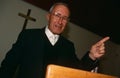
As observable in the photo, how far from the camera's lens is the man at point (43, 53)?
1.40m

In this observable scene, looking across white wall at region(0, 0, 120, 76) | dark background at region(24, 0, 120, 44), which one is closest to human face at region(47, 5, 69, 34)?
white wall at region(0, 0, 120, 76)

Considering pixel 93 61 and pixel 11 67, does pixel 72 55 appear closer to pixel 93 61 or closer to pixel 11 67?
pixel 93 61

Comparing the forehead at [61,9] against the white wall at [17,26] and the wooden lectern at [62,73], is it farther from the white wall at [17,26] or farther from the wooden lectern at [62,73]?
the wooden lectern at [62,73]

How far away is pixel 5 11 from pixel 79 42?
1278mm

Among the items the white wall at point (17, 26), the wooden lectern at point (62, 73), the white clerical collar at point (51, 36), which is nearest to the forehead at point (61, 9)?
the white clerical collar at point (51, 36)

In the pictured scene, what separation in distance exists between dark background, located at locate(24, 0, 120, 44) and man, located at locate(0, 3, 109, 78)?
0.94m

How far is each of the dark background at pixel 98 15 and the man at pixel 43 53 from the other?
3.09ft

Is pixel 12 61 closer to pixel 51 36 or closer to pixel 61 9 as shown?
pixel 51 36

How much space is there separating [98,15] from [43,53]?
1978 millimetres

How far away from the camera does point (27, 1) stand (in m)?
2.42

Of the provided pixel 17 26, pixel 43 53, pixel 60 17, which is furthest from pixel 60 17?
pixel 17 26

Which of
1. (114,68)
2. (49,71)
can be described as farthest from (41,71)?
(114,68)

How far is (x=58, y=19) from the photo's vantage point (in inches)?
70.2

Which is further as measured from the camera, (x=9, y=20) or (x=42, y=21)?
(x=42, y=21)
